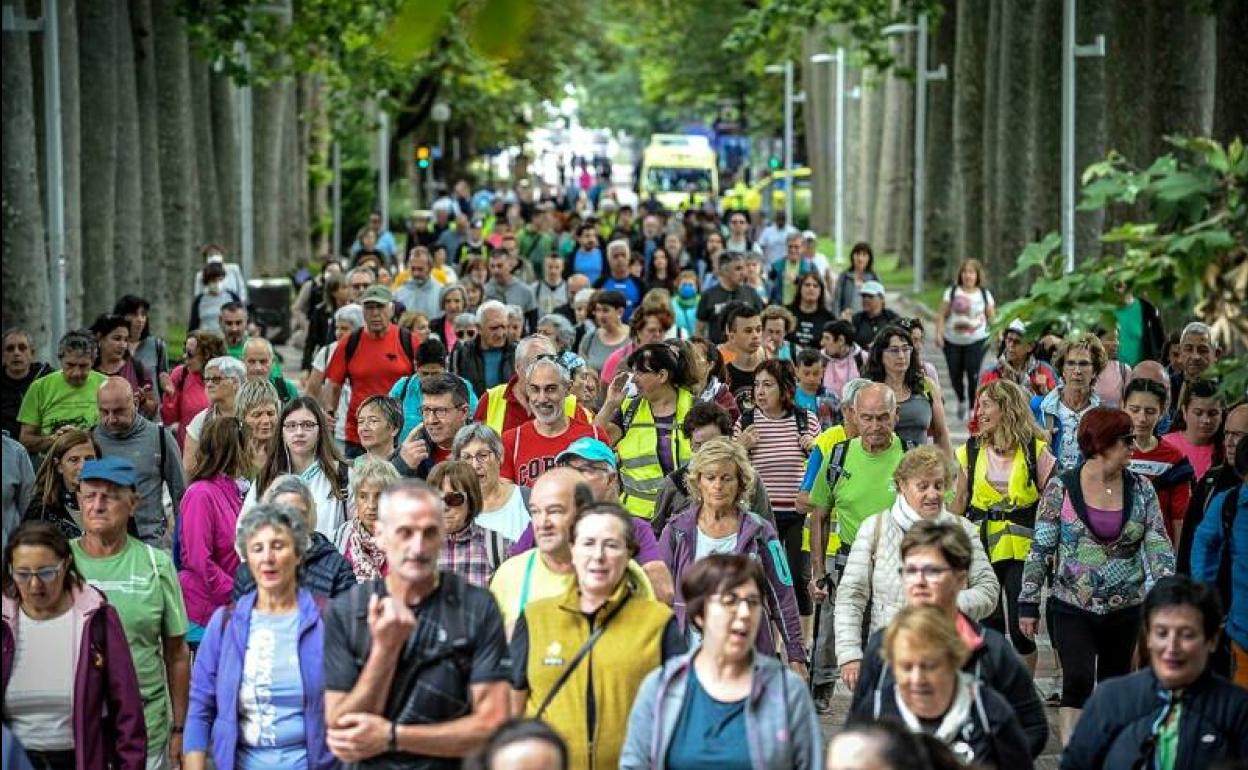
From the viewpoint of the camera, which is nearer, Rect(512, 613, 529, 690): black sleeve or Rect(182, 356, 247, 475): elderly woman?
Rect(512, 613, 529, 690): black sleeve

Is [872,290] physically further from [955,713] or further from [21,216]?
[955,713]

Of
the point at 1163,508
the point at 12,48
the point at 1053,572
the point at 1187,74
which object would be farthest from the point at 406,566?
the point at 1187,74

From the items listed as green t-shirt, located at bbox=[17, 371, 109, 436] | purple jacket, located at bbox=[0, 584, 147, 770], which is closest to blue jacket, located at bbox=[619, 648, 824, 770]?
purple jacket, located at bbox=[0, 584, 147, 770]

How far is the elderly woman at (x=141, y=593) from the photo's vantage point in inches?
361

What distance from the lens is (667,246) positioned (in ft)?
96.3

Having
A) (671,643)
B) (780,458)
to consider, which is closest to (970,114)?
(780,458)

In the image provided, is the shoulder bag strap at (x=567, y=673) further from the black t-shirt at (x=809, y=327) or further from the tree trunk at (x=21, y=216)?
the tree trunk at (x=21, y=216)

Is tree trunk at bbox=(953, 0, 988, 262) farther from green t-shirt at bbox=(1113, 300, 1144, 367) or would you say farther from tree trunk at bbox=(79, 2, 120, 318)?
green t-shirt at bbox=(1113, 300, 1144, 367)

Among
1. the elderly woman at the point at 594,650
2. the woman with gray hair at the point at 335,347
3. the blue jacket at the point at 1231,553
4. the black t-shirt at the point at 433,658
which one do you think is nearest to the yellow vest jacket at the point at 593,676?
the elderly woman at the point at 594,650

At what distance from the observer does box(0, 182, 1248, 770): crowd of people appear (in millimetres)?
7199

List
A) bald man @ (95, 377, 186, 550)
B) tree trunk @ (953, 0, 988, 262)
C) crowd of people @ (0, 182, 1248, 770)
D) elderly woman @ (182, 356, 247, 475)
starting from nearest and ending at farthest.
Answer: crowd of people @ (0, 182, 1248, 770), bald man @ (95, 377, 186, 550), elderly woman @ (182, 356, 247, 475), tree trunk @ (953, 0, 988, 262)

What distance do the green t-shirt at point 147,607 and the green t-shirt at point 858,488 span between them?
12.5ft

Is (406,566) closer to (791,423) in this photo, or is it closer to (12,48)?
(791,423)

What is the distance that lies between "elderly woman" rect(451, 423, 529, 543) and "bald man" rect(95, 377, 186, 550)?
2074 millimetres
